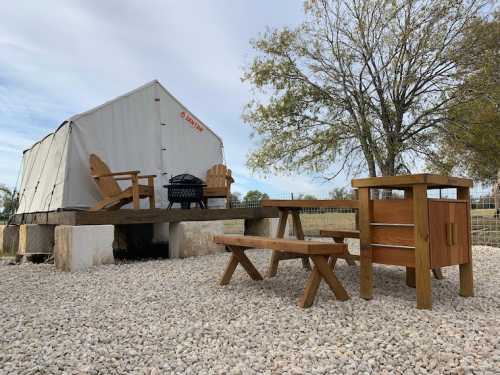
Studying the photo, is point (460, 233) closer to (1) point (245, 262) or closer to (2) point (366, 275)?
(2) point (366, 275)

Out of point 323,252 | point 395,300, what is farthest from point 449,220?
point 323,252

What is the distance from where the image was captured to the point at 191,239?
6152 millimetres

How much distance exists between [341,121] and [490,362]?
10.7 m

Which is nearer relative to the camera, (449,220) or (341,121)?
(449,220)

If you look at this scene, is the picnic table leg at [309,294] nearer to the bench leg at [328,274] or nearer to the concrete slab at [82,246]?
the bench leg at [328,274]

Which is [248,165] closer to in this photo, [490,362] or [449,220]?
[449,220]

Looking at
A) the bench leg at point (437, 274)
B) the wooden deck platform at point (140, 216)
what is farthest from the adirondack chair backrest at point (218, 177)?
the bench leg at point (437, 274)

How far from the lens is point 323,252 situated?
3.00m

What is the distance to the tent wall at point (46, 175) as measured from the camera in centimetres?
671

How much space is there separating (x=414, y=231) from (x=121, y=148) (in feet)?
18.5

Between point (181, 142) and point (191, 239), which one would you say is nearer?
point (191, 239)

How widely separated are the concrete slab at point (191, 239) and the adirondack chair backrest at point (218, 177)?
6.84 feet

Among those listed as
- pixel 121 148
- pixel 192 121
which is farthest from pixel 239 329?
pixel 192 121

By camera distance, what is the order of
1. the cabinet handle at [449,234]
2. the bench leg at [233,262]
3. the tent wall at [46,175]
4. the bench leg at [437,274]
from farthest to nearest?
1. the tent wall at [46,175]
2. the bench leg at [437,274]
3. the bench leg at [233,262]
4. the cabinet handle at [449,234]
